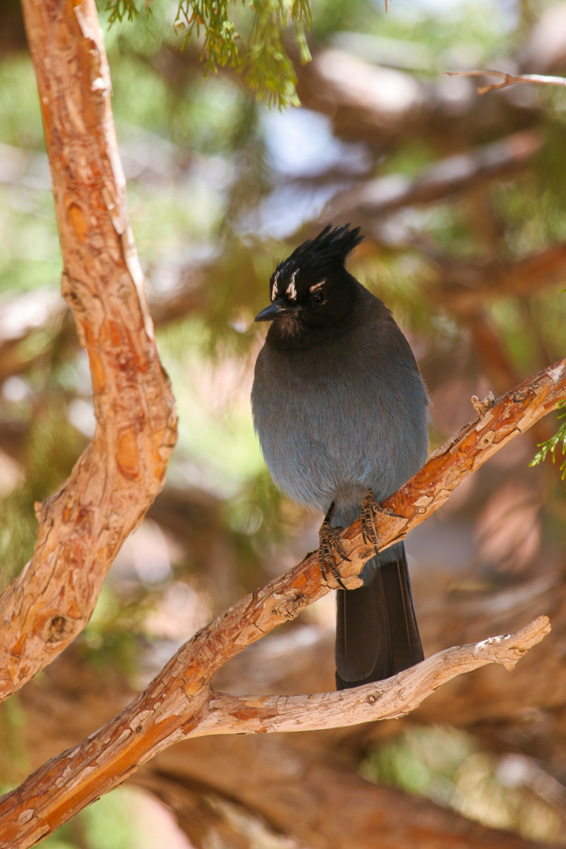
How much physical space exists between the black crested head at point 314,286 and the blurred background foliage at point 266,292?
576 mm

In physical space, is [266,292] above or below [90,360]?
above

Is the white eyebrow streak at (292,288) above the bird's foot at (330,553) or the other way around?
above

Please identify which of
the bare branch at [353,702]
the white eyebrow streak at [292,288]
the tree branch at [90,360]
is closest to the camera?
the tree branch at [90,360]

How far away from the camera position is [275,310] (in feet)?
10.0

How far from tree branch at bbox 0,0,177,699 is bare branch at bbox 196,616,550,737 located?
0.52 metres

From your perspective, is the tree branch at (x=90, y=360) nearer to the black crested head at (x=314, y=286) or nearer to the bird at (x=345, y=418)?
the bird at (x=345, y=418)

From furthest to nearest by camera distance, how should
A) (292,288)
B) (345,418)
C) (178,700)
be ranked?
1. (292,288)
2. (345,418)
3. (178,700)

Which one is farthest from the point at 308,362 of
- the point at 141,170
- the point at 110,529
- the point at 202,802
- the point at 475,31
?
the point at 141,170

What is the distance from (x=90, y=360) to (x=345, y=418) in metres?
1.30

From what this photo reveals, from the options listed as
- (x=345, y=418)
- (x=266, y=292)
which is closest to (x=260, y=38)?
(x=345, y=418)

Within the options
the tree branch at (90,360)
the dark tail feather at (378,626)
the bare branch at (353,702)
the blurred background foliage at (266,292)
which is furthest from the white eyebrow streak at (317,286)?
the bare branch at (353,702)

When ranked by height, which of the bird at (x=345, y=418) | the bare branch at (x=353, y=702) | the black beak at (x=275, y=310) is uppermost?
the black beak at (x=275, y=310)

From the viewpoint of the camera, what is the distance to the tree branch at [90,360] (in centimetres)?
172

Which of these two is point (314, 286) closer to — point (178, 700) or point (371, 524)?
point (371, 524)
